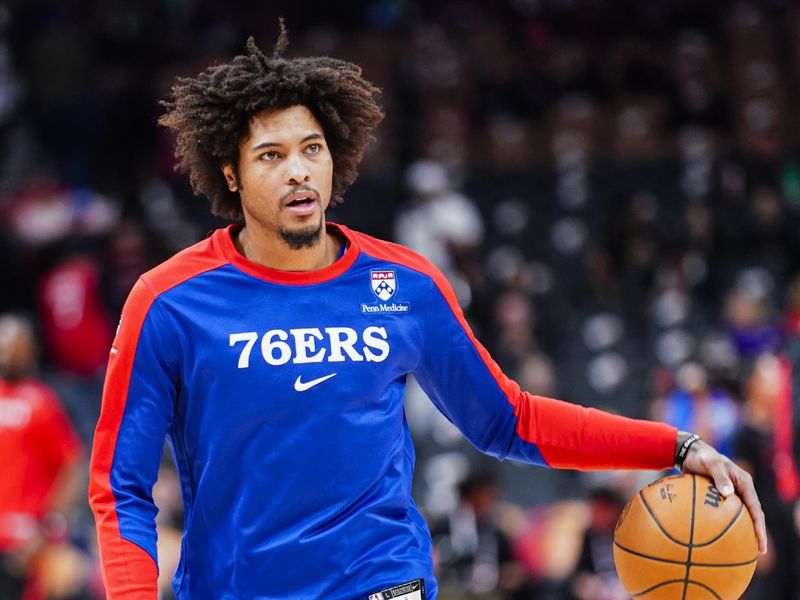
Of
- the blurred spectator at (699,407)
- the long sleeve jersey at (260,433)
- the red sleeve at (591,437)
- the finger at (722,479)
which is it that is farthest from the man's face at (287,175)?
the blurred spectator at (699,407)

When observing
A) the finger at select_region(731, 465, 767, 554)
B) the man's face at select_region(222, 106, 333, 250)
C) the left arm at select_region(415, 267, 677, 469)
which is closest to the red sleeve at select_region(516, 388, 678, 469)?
the left arm at select_region(415, 267, 677, 469)

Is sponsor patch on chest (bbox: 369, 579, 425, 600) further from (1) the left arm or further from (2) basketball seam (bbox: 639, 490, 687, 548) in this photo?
(2) basketball seam (bbox: 639, 490, 687, 548)

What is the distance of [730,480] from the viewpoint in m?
3.93

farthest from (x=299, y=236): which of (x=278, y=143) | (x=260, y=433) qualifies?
(x=260, y=433)

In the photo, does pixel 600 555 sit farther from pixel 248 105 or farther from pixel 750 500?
pixel 248 105

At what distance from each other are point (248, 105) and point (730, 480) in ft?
5.62

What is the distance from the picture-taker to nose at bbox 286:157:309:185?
3.78 metres

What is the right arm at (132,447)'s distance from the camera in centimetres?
346

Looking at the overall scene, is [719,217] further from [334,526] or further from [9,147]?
[334,526]

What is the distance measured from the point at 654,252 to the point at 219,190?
9.12 metres

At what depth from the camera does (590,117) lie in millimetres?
14320

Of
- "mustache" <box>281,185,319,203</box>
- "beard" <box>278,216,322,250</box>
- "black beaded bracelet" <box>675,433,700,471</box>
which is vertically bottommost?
"black beaded bracelet" <box>675,433,700,471</box>

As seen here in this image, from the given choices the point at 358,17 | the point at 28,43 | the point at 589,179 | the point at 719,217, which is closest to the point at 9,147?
the point at 28,43

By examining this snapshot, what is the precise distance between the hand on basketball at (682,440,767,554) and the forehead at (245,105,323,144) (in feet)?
4.76
